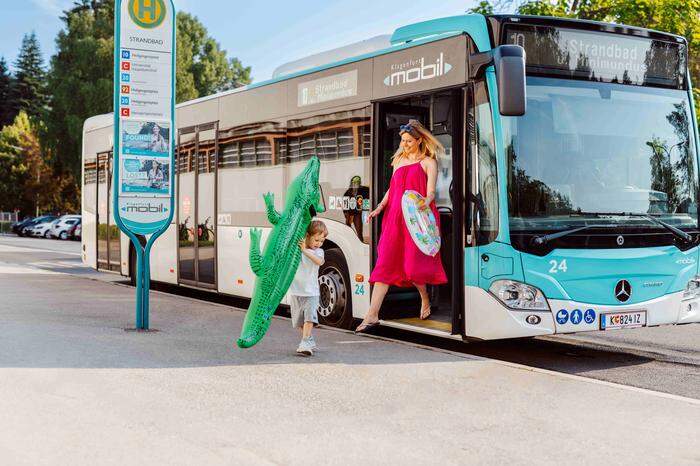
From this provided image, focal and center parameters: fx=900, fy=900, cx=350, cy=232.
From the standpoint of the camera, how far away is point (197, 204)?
44.9ft

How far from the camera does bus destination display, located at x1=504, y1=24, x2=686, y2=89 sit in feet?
27.4

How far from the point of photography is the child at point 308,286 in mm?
8578

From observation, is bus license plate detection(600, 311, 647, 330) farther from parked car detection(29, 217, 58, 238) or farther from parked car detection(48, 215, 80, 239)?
parked car detection(29, 217, 58, 238)

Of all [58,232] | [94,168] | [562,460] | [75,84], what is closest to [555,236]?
[562,460]

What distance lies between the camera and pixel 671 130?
884cm

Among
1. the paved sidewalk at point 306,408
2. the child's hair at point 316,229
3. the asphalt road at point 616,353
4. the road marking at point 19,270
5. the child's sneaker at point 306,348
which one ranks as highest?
the child's hair at point 316,229

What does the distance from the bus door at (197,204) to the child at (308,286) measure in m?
4.79

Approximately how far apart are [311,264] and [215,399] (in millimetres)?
2304

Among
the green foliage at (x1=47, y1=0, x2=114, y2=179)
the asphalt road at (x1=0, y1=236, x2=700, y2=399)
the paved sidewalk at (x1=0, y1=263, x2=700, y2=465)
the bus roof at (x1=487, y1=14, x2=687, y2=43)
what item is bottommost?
the asphalt road at (x1=0, y1=236, x2=700, y2=399)

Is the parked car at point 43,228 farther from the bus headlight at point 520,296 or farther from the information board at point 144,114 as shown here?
the bus headlight at point 520,296

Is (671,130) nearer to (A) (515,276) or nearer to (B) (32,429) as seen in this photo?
(A) (515,276)

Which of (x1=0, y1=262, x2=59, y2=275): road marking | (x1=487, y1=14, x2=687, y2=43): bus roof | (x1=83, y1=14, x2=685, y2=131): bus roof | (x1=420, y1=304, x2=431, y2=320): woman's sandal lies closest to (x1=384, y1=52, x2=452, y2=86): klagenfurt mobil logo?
(x1=83, y1=14, x2=685, y2=131): bus roof

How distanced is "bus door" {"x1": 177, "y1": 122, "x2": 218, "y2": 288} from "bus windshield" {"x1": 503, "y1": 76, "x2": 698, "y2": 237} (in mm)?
6114

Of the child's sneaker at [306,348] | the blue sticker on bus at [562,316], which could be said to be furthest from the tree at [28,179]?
the blue sticker on bus at [562,316]
